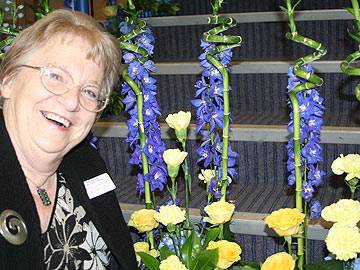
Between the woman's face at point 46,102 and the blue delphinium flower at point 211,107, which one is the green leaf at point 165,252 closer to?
the blue delphinium flower at point 211,107

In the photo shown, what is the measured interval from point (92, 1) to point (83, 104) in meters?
5.06

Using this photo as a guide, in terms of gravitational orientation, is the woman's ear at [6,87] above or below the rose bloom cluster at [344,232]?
above

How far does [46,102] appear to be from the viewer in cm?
149

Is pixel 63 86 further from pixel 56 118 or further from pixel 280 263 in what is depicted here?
pixel 280 263

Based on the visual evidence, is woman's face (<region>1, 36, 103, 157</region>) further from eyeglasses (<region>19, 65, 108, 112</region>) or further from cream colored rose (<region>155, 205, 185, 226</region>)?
cream colored rose (<region>155, 205, 185, 226</region>)

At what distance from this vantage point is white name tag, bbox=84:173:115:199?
70.6 inches

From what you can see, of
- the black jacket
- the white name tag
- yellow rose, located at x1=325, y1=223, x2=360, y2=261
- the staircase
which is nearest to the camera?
yellow rose, located at x1=325, y1=223, x2=360, y2=261

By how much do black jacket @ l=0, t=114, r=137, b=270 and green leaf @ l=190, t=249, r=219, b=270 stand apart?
30cm

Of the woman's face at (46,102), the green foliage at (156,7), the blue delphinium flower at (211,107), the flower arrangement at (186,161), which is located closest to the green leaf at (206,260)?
the flower arrangement at (186,161)

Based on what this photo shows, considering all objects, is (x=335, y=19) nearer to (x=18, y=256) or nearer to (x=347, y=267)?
(x=347, y=267)

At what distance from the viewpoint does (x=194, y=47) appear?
3.24 m

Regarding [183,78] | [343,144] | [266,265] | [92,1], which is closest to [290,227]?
[266,265]

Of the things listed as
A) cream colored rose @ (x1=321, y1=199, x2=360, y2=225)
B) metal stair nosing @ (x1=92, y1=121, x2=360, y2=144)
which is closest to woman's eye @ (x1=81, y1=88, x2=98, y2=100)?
cream colored rose @ (x1=321, y1=199, x2=360, y2=225)

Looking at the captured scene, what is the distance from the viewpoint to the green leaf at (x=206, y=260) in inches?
59.3
